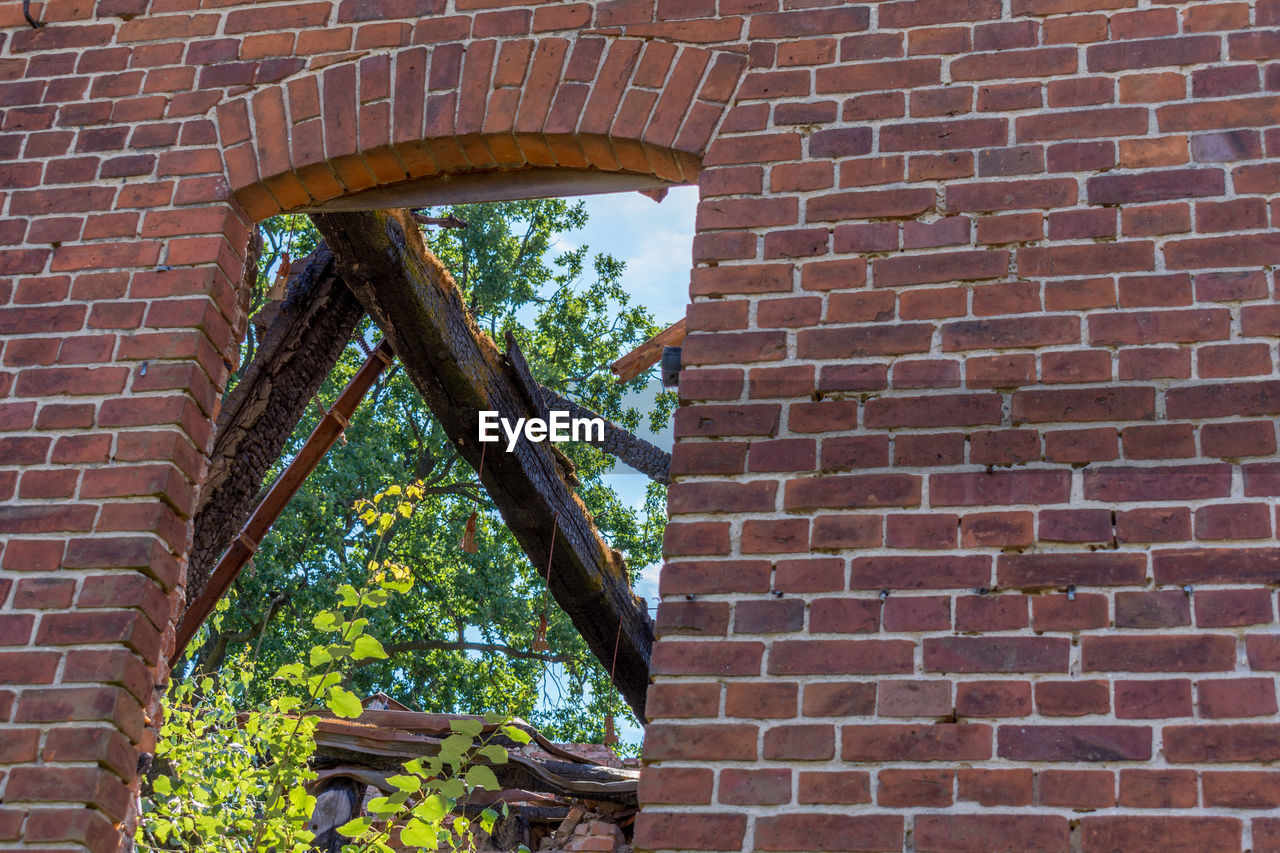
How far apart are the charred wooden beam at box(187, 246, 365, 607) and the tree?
7.86 meters

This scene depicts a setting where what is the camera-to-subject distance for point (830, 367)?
2.78 metres

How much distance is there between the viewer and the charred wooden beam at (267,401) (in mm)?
5289

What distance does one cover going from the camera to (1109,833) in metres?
2.27

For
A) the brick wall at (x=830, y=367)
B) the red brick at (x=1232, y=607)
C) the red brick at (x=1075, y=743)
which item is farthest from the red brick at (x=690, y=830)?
the red brick at (x=1232, y=607)

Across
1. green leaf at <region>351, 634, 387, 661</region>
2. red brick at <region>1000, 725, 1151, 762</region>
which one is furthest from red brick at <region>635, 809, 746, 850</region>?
green leaf at <region>351, 634, 387, 661</region>

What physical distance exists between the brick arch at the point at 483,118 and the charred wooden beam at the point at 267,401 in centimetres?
208

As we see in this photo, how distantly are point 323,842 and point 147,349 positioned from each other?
451cm

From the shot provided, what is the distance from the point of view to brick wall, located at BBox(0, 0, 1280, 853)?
7.91 ft

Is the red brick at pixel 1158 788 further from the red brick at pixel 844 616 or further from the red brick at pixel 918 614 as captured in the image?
the red brick at pixel 844 616

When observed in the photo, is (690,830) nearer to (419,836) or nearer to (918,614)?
(918,614)

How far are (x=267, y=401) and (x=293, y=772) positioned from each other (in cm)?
222

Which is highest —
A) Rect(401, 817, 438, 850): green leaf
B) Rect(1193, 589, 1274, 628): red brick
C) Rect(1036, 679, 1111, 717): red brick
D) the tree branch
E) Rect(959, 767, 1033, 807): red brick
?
the tree branch

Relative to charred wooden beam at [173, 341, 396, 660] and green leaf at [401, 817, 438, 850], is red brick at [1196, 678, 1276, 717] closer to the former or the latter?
green leaf at [401, 817, 438, 850]

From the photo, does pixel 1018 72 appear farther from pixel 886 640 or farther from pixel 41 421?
pixel 41 421
